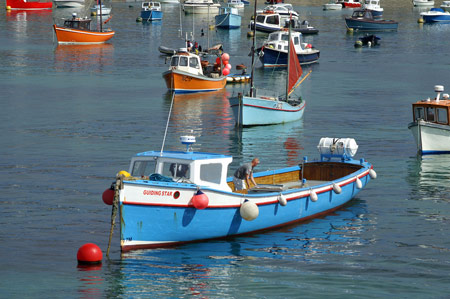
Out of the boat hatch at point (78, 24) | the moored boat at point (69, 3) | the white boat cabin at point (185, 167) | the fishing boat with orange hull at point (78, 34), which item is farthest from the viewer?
the moored boat at point (69, 3)

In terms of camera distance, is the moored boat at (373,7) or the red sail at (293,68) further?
the moored boat at (373,7)

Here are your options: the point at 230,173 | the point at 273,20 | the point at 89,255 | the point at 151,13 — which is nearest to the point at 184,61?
the point at 230,173

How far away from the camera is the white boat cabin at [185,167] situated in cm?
2509

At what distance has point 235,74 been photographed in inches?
2758

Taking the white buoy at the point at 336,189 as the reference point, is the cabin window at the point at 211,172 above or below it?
above

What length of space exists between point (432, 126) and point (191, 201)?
780 inches

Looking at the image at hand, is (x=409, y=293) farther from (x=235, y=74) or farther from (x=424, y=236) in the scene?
(x=235, y=74)

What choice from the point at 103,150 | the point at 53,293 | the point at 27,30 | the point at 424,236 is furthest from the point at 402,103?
the point at 27,30

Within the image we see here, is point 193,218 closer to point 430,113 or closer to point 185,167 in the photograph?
point 185,167

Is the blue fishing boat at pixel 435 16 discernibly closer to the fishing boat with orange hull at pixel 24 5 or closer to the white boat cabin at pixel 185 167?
the fishing boat with orange hull at pixel 24 5

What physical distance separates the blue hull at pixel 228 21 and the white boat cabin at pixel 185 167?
97.5 m

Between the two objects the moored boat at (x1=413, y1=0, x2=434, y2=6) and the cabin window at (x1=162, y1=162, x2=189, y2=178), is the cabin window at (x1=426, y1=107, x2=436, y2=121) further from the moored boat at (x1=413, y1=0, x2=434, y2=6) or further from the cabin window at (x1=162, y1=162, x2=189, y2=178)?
the moored boat at (x1=413, y1=0, x2=434, y2=6)

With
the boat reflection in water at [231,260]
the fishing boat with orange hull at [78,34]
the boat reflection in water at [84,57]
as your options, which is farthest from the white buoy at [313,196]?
the fishing boat with orange hull at [78,34]

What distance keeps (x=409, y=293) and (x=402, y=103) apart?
3799cm
